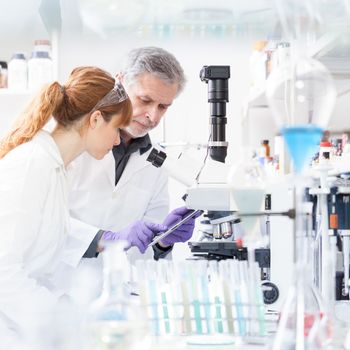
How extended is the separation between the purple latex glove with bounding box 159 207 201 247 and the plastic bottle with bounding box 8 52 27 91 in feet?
4.02

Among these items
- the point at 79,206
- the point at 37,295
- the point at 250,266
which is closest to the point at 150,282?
the point at 250,266

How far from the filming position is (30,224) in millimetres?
2316

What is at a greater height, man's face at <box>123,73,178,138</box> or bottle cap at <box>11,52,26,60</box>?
bottle cap at <box>11,52,26,60</box>

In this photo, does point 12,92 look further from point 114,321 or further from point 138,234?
point 114,321

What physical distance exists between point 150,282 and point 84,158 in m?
1.50

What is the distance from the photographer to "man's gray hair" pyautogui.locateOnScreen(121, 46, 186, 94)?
3.00 meters

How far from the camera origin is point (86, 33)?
4781mm

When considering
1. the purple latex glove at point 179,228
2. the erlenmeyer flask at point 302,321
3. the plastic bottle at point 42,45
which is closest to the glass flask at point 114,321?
the erlenmeyer flask at point 302,321

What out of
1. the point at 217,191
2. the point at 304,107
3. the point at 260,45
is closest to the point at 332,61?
the point at 217,191

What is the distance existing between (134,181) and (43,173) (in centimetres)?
86

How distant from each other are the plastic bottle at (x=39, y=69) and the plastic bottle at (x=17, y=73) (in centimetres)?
3

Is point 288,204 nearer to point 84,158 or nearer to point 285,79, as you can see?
point 84,158

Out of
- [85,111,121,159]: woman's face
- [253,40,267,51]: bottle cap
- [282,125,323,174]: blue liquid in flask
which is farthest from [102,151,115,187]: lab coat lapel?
[282,125,323,174]: blue liquid in flask

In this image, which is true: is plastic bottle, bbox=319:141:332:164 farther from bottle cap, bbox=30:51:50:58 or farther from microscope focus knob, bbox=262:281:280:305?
bottle cap, bbox=30:51:50:58
